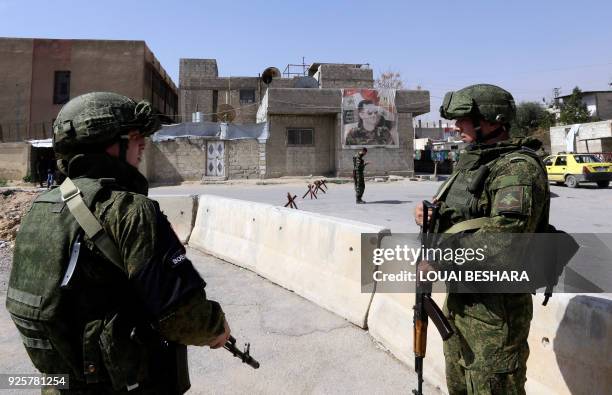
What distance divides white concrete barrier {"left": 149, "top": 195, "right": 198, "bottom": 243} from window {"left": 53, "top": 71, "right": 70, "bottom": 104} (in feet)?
90.8

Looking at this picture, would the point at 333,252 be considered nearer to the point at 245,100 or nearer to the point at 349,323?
the point at 349,323

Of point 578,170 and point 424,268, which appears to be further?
point 578,170

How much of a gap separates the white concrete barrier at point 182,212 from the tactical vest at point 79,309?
19.9 ft

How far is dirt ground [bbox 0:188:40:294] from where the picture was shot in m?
6.20

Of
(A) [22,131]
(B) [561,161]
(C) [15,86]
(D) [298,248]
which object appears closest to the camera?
(D) [298,248]

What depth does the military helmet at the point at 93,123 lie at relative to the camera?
5.41 feet

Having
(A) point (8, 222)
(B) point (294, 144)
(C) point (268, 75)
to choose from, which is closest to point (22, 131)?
(C) point (268, 75)

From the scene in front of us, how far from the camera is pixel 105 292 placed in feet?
4.81

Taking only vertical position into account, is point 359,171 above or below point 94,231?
above

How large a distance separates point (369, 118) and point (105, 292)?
76.9 feet

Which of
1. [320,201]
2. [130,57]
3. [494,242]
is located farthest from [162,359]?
[130,57]

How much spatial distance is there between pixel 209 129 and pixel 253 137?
247cm

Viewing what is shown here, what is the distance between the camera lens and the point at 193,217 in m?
7.53

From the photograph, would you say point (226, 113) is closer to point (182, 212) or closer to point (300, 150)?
point (300, 150)
